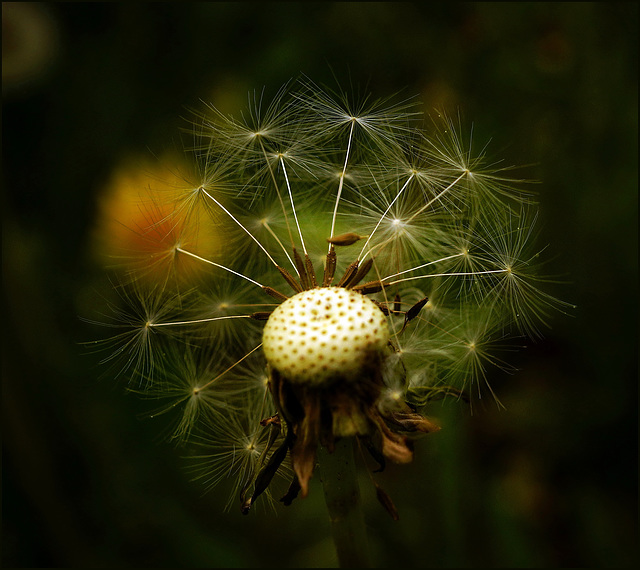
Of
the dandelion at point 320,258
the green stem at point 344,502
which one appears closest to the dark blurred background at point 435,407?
the dandelion at point 320,258

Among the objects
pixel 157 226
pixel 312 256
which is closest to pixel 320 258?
pixel 312 256

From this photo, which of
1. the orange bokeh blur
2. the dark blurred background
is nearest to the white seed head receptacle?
the orange bokeh blur

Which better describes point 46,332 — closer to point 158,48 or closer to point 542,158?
point 158,48

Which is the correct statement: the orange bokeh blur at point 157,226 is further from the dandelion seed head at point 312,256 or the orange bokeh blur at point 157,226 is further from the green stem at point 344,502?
the green stem at point 344,502

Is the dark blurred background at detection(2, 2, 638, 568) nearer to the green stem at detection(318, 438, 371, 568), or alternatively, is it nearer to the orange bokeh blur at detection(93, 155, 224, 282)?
the orange bokeh blur at detection(93, 155, 224, 282)

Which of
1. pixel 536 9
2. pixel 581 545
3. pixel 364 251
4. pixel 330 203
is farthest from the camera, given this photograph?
pixel 536 9

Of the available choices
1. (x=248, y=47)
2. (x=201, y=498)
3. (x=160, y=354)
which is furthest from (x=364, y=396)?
(x=248, y=47)
